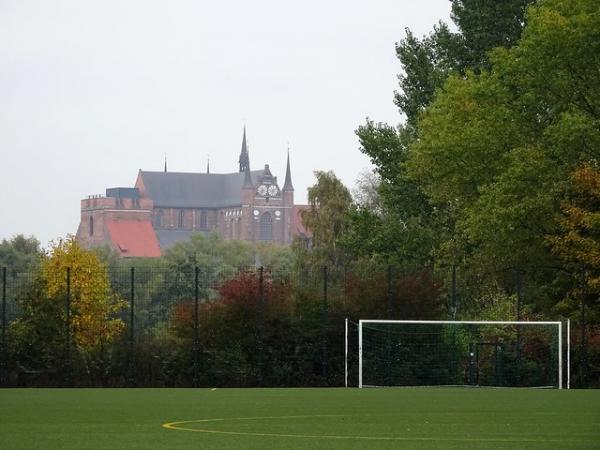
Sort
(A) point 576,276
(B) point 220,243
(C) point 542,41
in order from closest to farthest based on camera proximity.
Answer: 1. (A) point 576,276
2. (C) point 542,41
3. (B) point 220,243

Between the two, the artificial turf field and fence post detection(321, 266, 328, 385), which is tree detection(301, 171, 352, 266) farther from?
the artificial turf field

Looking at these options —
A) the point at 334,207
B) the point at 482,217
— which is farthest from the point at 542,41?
the point at 334,207

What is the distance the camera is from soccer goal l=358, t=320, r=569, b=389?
108 feet

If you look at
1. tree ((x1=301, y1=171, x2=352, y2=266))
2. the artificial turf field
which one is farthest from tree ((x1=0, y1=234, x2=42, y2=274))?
the artificial turf field

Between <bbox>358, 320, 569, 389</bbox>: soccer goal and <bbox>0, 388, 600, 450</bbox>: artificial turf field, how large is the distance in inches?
218

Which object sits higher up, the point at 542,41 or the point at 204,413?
the point at 542,41

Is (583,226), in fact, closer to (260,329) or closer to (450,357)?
(450,357)

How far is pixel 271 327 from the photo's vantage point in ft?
110

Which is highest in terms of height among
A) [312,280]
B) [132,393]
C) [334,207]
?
[334,207]

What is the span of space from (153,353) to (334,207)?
159 feet

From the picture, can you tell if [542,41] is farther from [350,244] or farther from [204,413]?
[204,413]

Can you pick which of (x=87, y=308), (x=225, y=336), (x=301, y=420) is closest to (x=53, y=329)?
(x=87, y=308)

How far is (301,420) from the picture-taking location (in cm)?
1803

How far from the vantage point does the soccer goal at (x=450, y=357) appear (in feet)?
108
